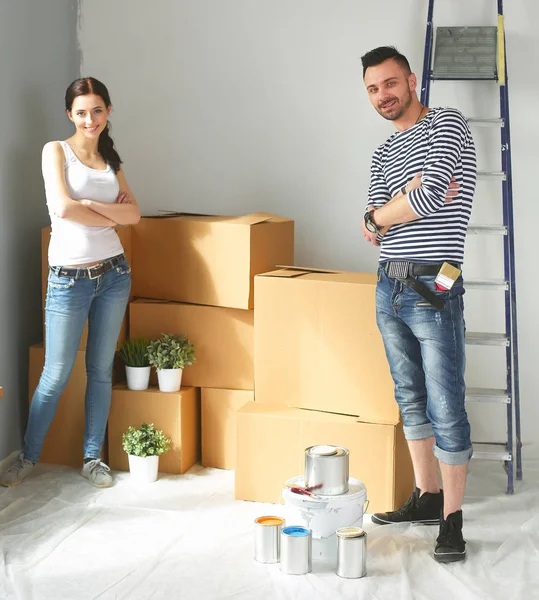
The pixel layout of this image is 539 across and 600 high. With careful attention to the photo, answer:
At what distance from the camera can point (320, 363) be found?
10.1 feet

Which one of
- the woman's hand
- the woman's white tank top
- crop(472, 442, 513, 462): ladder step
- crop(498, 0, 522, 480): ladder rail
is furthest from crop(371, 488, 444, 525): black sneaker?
the woman's hand

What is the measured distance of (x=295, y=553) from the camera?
2432 mm

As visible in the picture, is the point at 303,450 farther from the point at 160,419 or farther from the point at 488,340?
the point at 488,340

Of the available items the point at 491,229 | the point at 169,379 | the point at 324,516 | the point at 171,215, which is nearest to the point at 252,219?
the point at 171,215

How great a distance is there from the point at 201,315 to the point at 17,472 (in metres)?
0.94

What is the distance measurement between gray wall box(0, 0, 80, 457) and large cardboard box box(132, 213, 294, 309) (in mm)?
457

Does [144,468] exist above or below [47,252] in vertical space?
below

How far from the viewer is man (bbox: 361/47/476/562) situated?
2.42 meters

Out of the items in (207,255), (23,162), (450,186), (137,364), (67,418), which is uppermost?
(23,162)

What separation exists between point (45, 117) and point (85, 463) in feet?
4.87

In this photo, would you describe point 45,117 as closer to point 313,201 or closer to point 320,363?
point 313,201

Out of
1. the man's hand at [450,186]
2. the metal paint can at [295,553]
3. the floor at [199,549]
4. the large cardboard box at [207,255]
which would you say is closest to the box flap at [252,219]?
the large cardboard box at [207,255]

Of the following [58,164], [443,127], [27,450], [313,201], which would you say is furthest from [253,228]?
[27,450]

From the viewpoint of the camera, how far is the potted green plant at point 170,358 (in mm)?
3305
